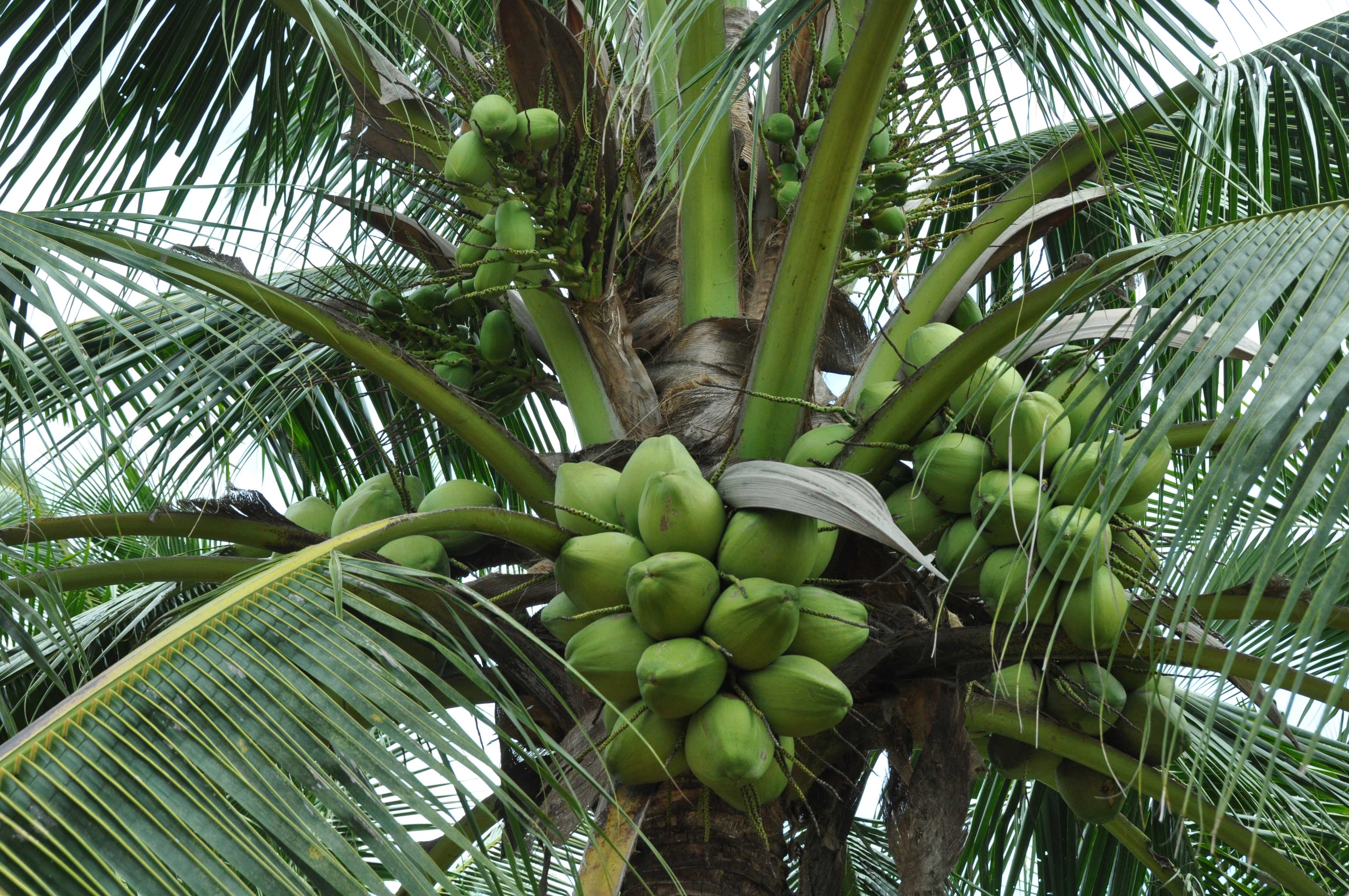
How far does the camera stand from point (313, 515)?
2.45 meters

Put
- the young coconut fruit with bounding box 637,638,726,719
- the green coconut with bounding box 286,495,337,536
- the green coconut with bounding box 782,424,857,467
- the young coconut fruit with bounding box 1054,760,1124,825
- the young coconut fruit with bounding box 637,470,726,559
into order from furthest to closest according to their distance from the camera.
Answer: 1. the green coconut with bounding box 286,495,337,536
2. the young coconut fruit with bounding box 1054,760,1124,825
3. the green coconut with bounding box 782,424,857,467
4. the young coconut fruit with bounding box 637,470,726,559
5. the young coconut fruit with bounding box 637,638,726,719

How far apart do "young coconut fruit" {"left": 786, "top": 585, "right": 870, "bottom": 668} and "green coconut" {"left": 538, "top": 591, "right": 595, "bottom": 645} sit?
1.03ft

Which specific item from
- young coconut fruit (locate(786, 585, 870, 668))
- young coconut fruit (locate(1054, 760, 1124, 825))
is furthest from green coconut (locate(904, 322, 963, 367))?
young coconut fruit (locate(1054, 760, 1124, 825))

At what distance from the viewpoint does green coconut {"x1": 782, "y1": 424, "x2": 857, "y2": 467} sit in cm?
204

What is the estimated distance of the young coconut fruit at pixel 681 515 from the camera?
181 centimetres

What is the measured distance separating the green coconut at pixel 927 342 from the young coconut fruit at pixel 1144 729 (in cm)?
65

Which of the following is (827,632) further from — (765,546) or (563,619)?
(563,619)

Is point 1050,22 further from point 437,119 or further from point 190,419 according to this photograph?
point 190,419

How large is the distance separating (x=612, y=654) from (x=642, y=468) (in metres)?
0.30

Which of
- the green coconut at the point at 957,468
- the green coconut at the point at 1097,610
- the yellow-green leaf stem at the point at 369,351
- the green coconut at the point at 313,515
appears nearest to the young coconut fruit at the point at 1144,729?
A: the green coconut at the point at 1097,610

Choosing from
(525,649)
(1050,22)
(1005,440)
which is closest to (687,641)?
(525,649)

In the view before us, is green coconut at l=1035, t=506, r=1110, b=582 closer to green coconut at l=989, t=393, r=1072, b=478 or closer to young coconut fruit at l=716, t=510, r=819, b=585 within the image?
green coconut at l=989, t=393, r=1072, b=478

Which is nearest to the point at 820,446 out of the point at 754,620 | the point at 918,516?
the point at 918,516

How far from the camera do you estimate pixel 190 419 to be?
2.49 meters
